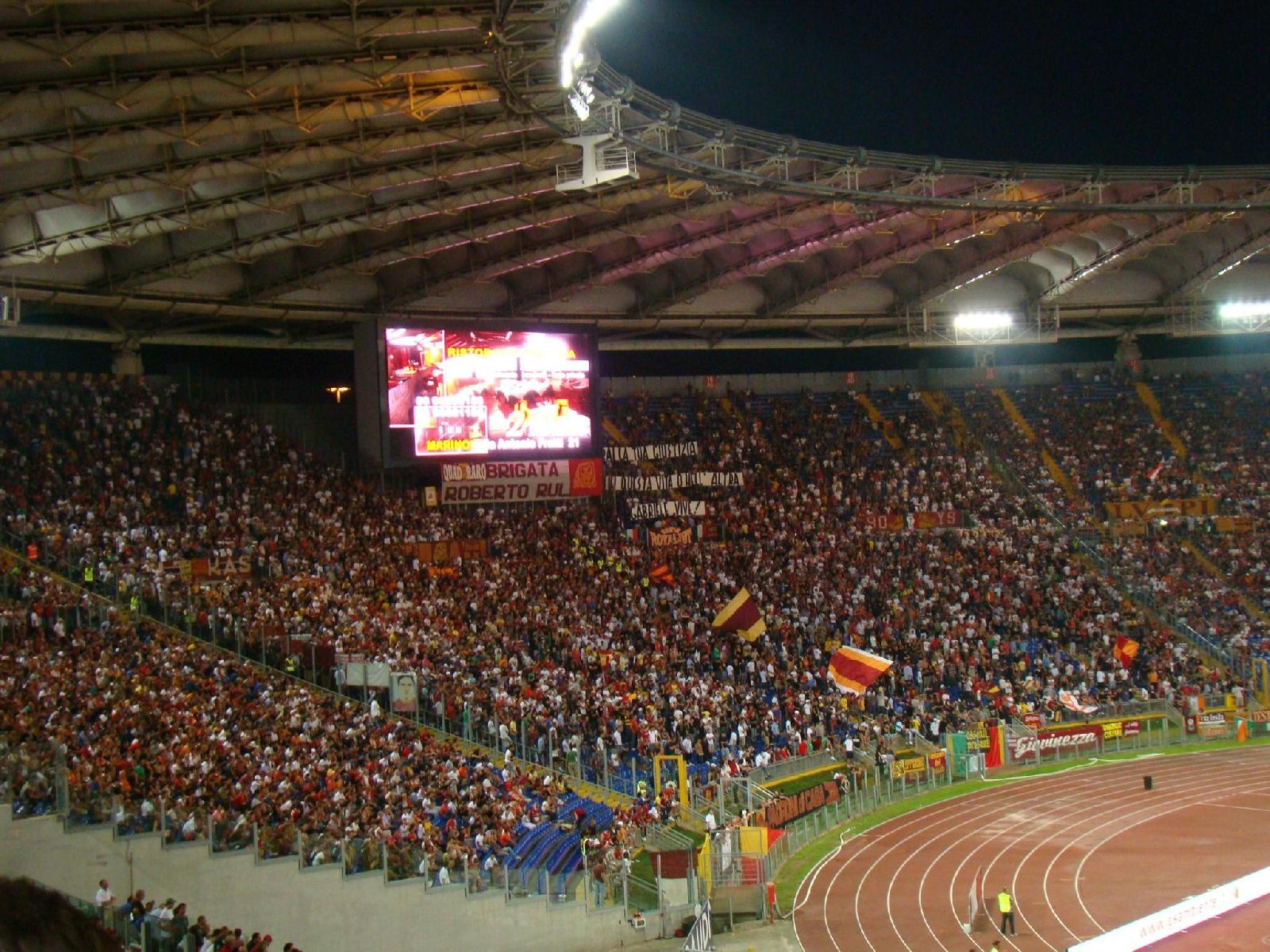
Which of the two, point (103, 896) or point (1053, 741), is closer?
point (103, 896)

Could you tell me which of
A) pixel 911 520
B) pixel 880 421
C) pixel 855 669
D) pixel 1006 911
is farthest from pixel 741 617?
pixel 1006 911

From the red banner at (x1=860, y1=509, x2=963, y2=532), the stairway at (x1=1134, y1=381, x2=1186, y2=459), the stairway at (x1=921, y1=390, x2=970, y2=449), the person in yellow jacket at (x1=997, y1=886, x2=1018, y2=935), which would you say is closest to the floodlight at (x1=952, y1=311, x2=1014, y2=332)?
the stairway at (x1=921, y1=390, x2=970, y2=449)

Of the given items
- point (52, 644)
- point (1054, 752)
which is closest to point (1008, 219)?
point (1054, 752)

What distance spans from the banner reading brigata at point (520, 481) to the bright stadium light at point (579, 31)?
A: 660 inches

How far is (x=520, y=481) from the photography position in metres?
40.4

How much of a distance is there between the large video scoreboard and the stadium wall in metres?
8.69

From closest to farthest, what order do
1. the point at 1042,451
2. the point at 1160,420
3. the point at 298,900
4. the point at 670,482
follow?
the point at 298,900 → the point at 670,482 → the point at 1042,451 → the point at 1160,420

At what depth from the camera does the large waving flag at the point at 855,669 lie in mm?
35188

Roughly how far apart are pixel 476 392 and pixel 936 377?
22.8 meters

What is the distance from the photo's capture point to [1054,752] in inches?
1447

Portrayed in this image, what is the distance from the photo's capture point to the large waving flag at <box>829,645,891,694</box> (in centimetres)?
3519

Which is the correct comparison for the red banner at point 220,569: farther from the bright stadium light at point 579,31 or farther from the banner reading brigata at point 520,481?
the bright stadium light at point 579,31

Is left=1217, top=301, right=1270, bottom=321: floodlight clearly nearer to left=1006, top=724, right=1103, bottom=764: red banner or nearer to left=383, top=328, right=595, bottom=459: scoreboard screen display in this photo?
left=1006, top=724, right=1103, bottom=764: red banner

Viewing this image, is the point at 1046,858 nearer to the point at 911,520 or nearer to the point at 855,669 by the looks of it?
the point at 855,669
